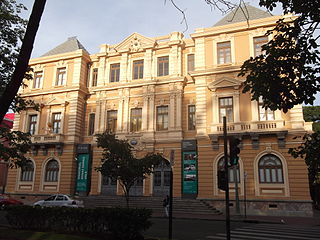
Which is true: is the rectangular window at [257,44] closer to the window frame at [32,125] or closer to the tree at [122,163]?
the tree at [122,163]

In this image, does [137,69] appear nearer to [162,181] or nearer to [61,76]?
[61,76]

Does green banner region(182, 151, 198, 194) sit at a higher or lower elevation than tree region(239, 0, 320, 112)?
lower

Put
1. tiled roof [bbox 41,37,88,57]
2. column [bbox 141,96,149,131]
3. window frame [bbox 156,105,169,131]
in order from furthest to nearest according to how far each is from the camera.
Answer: tiled roof [bbox 41,37,88,57] < column [bbox 141,96,149,131] < window frame [bbox 156,105,169,131]

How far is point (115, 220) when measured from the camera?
10.7m

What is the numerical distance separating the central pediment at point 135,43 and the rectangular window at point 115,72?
1847 mm

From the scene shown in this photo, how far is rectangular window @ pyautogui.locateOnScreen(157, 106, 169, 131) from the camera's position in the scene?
99.4 feet

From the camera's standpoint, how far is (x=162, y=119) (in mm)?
30547

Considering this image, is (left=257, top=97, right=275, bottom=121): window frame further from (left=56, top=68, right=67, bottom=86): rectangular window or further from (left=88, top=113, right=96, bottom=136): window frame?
(left=56, top=68, right=67, bottom=86): rectangular window

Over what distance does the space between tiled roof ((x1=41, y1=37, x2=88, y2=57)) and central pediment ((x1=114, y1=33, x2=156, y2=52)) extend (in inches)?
256

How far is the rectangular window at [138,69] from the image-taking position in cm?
3284


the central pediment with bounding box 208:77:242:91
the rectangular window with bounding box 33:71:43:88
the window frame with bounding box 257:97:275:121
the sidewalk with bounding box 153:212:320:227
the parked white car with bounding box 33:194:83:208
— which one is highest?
the rectangular window with bounding box 33:71:43:88

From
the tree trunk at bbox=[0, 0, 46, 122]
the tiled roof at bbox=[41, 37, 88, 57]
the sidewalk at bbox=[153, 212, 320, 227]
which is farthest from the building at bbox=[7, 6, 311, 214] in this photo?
the tree trunk at bbox=[0, 0, 46, 122]

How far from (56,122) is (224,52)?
2021cm

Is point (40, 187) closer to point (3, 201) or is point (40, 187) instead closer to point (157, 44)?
point (3, 201)
